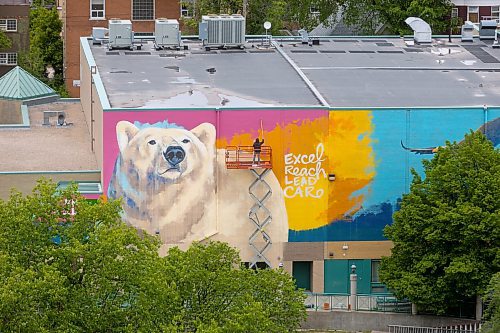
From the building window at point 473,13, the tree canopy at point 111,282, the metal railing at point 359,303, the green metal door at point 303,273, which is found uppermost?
the building window at point 473,13

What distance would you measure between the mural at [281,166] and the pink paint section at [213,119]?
45 mm

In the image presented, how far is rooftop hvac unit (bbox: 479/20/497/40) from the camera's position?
10612 cm

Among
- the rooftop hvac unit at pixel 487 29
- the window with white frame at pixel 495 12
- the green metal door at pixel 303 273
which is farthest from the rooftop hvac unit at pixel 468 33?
the green metal door at pixel 303 273

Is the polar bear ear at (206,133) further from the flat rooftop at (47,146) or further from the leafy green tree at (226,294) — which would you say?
the leafy green tree at (226,294)

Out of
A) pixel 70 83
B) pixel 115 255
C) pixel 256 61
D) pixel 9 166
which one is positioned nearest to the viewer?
pixel 115 255

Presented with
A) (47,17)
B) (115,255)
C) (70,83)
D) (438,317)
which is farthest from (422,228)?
(47,17)

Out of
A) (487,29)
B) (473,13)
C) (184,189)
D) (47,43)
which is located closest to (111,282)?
(184,189)

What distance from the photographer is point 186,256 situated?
71.0 meters

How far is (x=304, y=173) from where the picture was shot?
8694cm

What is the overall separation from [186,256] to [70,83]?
6253 cm

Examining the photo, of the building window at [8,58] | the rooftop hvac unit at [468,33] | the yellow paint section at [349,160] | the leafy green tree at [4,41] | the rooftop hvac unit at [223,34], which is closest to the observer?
the yellow paint section at [349,160]

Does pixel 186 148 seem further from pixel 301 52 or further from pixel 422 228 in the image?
pixel 301 52

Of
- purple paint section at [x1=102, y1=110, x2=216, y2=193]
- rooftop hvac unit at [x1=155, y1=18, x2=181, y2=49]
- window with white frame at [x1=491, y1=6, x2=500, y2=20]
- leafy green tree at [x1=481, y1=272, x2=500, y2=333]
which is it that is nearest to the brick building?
window with white frame at [x1=491, y1=6, x2=500, y2=20]

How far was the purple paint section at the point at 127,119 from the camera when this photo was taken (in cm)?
8506
